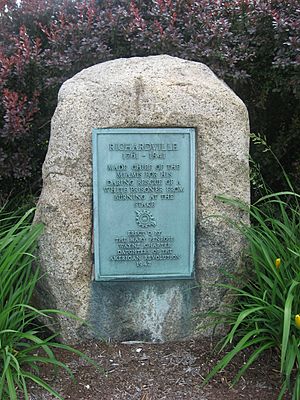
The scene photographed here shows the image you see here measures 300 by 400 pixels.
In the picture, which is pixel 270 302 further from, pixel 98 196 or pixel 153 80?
pixel 153 80

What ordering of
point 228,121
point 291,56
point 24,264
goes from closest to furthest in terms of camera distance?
point 24,264 → point 228,121 → point 291,56

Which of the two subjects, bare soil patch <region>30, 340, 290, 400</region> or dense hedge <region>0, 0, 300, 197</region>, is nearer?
bare soil patch <region>30, 340, 290, 400</region>

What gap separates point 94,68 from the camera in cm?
332

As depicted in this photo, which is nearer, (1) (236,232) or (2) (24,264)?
(2) (24,264)

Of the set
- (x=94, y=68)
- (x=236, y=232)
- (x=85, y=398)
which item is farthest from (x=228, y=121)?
(x=85, y=398)

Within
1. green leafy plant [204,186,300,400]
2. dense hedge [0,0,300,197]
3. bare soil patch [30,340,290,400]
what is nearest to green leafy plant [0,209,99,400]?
bare soil patch [30,340,290,400]

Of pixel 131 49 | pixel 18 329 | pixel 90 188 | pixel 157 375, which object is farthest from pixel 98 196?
pixel 131 49

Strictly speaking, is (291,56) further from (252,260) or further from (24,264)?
(24,264)

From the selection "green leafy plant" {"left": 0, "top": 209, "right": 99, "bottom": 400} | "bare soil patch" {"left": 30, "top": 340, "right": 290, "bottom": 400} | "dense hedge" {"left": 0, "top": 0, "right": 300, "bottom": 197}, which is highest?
"dense hedge" {"left": 0, "top": 0, "right": 300, "bottom": 197}

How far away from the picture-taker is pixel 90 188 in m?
3.15

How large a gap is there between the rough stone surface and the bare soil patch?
0.12m

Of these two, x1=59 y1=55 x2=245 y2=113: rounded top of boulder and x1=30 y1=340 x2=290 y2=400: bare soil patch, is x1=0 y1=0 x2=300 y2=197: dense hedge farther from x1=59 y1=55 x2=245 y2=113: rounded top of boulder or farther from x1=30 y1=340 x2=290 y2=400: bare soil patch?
x1=30 y1=340 x2=290 y2=400: bare soil patch

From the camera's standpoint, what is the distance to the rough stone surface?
3.11 metres

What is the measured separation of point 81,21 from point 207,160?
1.77m
